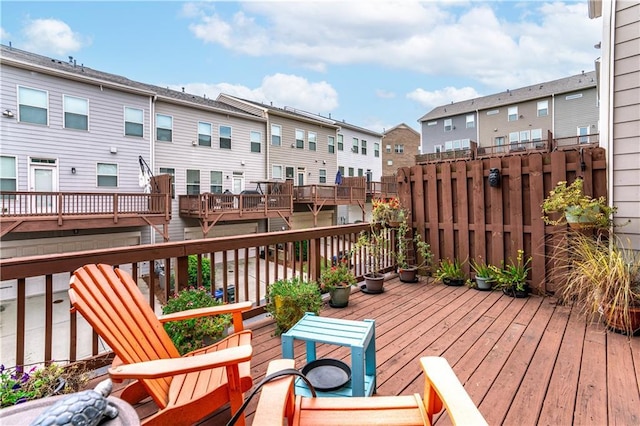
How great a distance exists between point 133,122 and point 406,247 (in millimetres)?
10475

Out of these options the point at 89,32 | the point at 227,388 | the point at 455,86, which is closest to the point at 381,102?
the point at 455,86

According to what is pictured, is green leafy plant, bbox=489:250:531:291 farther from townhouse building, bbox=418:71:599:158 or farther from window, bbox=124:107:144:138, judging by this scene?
townhouse building, bbox=418:71:599:158

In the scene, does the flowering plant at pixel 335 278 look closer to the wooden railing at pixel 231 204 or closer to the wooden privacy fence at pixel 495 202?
the wooden privacy fence at pixel 495 202

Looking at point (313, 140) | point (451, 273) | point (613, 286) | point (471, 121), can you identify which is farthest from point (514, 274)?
point (471, 121)

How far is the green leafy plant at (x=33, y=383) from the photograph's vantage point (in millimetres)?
1432

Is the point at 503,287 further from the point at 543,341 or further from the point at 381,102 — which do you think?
the point at 381,102

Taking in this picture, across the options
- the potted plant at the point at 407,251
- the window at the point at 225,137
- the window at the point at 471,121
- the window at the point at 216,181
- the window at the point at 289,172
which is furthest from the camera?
the window at the point at 471,121

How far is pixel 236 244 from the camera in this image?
9.73 ft

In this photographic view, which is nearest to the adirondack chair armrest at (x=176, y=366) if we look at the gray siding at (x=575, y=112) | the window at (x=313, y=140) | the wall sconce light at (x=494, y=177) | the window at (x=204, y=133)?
the wall sconce light at (x=494, y=177)

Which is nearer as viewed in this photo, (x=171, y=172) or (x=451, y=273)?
(x=451, y=273)

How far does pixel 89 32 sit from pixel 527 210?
1293 centimetres

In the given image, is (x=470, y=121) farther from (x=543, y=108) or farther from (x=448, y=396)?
(x=448, y=396)

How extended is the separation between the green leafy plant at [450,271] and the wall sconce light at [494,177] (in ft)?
3.85

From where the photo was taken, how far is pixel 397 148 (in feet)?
91.8
